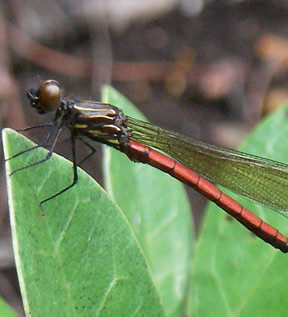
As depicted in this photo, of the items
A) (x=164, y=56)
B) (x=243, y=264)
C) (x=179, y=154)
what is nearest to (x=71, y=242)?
(x=243, y=264)

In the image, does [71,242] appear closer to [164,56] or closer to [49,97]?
[49,97]

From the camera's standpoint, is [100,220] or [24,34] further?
[24,34]

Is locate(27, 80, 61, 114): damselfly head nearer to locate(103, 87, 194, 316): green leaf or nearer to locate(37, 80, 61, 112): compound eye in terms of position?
locate(37, 80, 61, 112): compound eye

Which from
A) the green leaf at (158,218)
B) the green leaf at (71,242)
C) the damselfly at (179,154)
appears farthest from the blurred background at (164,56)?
the green leaf at (71,242)

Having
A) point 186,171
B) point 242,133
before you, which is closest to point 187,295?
point 186,171

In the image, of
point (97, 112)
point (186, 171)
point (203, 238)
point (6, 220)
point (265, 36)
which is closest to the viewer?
point (203, 238)

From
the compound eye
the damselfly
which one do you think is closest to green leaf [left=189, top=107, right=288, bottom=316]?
the damselfly

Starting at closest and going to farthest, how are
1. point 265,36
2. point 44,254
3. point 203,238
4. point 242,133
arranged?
point 44,254 < point 203,238 < point 242,133 < point 265,36

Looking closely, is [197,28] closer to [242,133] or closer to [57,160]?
[242,133]
